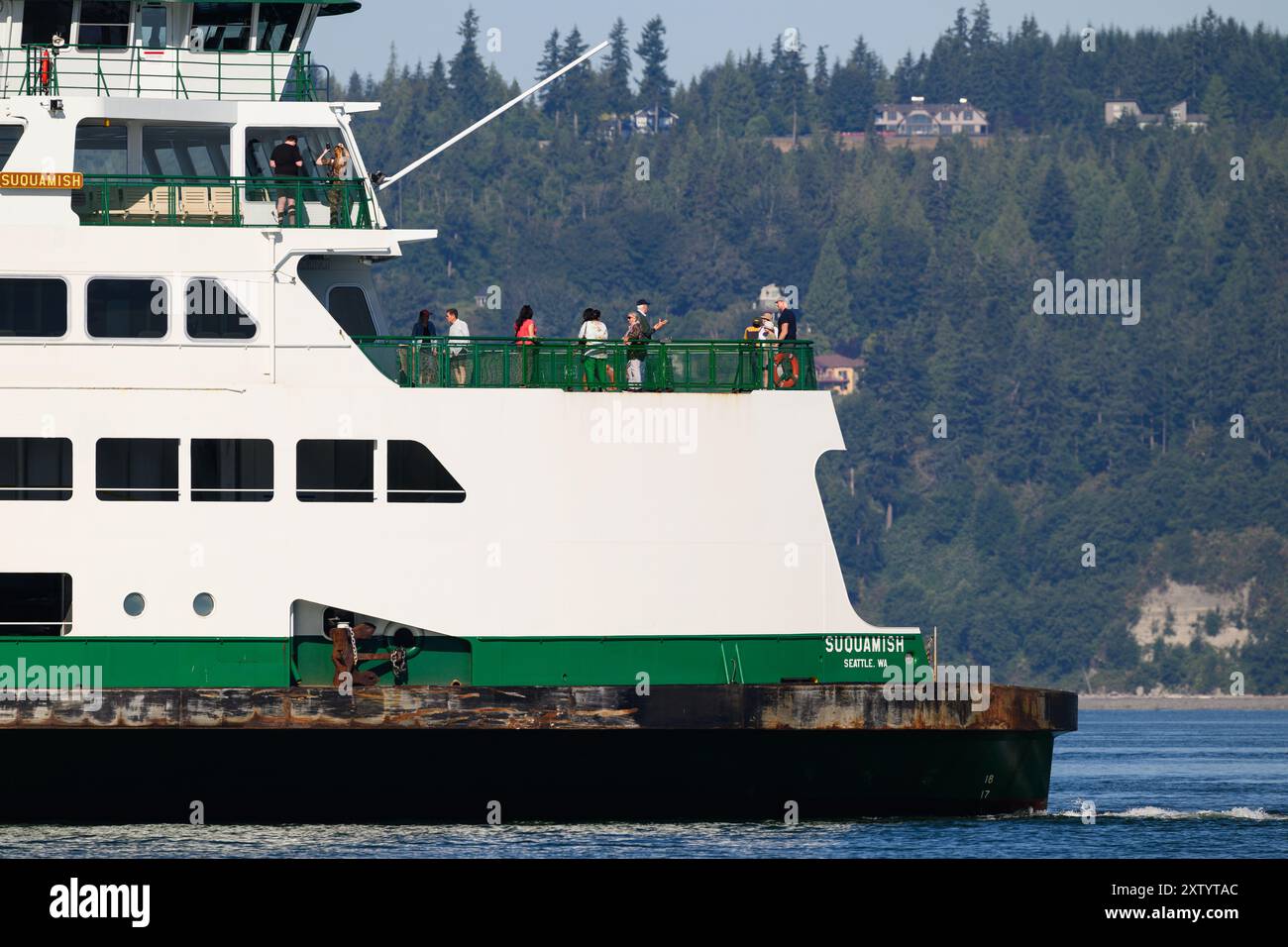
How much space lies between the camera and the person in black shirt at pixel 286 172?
24.9 m

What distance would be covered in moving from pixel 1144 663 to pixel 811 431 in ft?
340

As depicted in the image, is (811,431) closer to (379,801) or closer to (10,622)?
(379,801)

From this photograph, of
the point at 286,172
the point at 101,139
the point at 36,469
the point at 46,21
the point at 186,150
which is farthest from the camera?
the point at 186,150

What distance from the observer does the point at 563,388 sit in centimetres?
2475

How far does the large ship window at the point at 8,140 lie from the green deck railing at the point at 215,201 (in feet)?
2.82

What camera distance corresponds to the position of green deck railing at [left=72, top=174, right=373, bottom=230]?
2481 cm

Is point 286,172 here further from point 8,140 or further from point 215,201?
point 8,140


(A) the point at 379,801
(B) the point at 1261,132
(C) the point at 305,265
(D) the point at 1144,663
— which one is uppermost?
(B) the point at 1261,132

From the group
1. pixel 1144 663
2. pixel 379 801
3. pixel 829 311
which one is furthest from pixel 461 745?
pixel 829 311

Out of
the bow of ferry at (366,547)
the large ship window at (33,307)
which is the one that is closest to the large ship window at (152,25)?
the bow of ferry at (366,547)

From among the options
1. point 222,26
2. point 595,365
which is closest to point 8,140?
point 222,26

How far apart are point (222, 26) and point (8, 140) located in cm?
261

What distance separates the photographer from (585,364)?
24891 mm

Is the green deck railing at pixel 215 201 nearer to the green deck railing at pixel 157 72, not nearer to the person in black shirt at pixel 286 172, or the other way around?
the person in black shirt at pixel 286 172
